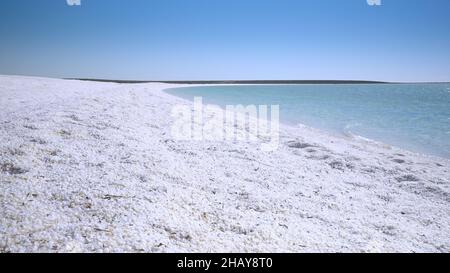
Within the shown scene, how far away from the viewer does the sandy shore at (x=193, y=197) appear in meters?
2.82

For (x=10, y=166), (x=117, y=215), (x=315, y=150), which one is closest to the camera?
(x=117, y=215)

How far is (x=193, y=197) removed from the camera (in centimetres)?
383

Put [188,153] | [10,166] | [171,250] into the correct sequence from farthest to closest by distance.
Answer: [188,153] → [10,166] → [171,250]

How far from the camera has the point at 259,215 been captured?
3.57 metres

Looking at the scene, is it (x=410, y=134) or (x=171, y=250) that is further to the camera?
(x=410, y=134)

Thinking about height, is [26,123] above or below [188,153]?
above

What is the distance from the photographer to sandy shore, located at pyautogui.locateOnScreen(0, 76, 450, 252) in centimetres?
282
